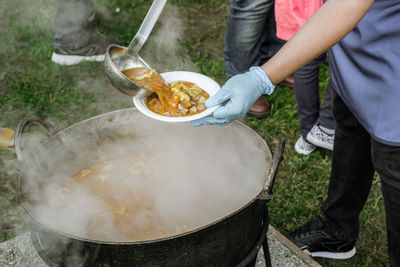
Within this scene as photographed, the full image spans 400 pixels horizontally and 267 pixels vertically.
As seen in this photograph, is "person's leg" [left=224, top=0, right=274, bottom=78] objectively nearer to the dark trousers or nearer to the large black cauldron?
the dark trousers

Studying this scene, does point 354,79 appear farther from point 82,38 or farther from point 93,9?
point 93,9

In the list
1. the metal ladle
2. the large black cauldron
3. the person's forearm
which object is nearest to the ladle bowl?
the metal ladle

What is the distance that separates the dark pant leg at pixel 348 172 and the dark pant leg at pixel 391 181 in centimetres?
35

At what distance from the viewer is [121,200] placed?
196cm

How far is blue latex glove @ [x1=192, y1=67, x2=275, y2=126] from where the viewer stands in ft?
5.68

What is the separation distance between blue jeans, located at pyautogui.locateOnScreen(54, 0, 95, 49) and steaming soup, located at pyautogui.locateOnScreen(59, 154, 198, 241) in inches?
105

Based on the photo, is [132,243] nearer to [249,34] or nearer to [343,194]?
[343,194]

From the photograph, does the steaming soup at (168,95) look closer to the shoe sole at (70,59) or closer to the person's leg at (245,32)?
the person's leg at (245,32)

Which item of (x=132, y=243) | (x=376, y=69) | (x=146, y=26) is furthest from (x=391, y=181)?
(x=146, y=26)

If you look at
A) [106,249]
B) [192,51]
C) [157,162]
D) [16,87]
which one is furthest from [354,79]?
[16,87]

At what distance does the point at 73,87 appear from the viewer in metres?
4.16

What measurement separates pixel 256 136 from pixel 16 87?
2950mm

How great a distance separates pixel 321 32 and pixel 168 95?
707 mm

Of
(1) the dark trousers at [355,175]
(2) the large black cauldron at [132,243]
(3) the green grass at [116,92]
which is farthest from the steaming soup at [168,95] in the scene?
(3) the green grass at [116,92]
